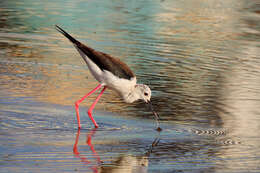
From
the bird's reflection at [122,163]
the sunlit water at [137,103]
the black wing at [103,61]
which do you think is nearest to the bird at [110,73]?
the black wing at [103,61]

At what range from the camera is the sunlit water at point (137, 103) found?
763 centimetres

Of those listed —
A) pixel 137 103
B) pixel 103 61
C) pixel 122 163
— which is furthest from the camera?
pixel 137 103

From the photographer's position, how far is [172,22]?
2044 cm

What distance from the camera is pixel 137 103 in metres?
10.8

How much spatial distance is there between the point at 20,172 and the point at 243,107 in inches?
199

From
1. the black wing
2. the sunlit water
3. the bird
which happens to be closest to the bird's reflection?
the sunlit water

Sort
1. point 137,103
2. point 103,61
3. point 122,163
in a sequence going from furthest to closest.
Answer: point 137,103 < point 103,61 < point 122,163

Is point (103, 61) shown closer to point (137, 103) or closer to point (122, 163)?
point (137, 103)

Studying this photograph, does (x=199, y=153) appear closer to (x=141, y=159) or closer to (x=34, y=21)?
(x=141, y=159)

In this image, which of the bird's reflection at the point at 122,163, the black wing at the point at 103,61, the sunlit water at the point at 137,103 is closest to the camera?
the bird's reflection at the point at 122,163

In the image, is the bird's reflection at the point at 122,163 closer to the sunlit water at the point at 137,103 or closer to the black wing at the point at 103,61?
the sunlit water at the point at 137,103

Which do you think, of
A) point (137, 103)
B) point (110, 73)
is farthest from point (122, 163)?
point (137, 103)

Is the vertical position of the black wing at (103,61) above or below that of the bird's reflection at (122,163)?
above

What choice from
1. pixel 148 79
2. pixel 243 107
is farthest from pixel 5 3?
pixel 243 107
